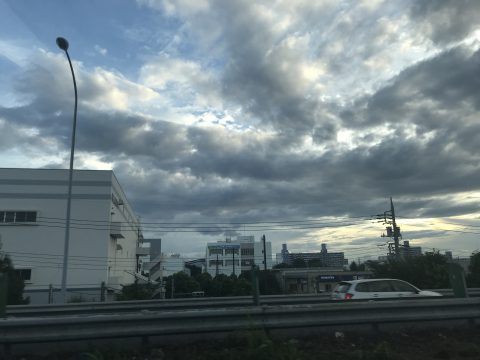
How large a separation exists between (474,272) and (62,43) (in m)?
31.1

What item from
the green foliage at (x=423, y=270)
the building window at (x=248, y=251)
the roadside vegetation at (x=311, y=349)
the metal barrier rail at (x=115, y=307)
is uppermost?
the building window at (x=248, y=251)

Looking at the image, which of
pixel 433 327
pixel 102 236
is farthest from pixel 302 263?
pixel 433 327

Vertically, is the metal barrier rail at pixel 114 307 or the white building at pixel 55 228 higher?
the white building at pixel 55 228

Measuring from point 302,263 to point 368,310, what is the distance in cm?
13479

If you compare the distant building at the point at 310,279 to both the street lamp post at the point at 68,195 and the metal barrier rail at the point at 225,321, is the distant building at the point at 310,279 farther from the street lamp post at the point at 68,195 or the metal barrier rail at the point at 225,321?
the metal barrier rail at the point at 225,321

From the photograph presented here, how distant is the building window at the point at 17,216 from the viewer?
43625 millimetres

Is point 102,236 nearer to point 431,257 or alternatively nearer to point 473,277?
point 431,257

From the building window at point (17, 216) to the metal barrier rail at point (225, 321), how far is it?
136 ft

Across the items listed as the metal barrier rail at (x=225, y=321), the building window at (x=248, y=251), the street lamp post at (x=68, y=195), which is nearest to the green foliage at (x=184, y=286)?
the street lamp post at (x=68, y=195)

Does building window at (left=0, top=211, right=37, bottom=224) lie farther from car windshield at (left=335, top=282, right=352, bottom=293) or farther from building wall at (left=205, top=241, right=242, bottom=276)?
building wall at (left=205, top=241, right=242, bottom=276)

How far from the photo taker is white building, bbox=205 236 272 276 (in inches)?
4665

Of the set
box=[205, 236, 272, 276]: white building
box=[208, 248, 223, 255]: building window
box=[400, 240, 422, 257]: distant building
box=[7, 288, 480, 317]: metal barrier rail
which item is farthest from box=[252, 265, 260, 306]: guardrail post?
box=[208, 248, 223, 255]: building window

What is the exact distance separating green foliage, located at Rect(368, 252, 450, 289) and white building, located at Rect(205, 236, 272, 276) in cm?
8366

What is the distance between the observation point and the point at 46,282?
1677 inches
